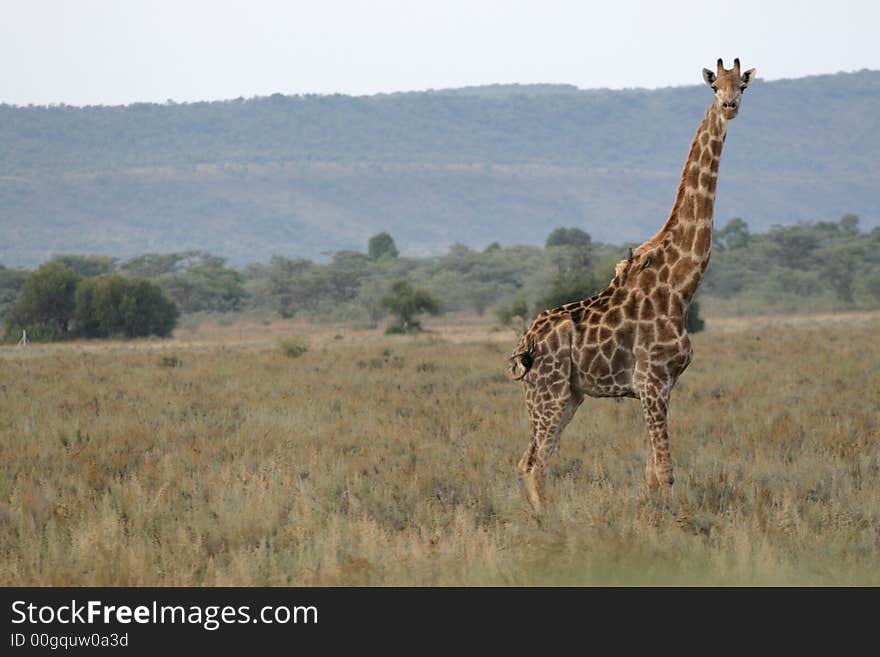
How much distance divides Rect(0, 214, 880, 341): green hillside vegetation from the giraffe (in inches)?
1476

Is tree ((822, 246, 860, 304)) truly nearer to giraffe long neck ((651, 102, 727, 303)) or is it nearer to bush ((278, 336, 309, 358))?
bush ((278, 336, 309, 358))

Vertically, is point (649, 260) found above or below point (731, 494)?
above

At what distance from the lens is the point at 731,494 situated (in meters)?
9.86

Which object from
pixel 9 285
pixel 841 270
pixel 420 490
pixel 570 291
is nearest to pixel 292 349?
pixel 570 291

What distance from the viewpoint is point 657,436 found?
9.40 meters

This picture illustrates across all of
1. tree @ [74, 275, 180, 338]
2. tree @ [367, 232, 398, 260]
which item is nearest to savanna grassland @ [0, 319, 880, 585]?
tree @ [74, 275, 180, 338]

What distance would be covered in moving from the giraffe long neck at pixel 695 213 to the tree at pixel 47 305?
4810cm

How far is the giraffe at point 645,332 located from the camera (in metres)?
9.30

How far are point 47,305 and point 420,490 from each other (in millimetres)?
48283

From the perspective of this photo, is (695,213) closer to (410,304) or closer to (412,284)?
(410,304)

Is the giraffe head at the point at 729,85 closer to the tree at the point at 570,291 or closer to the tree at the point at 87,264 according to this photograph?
the tree at the point at 570,291
